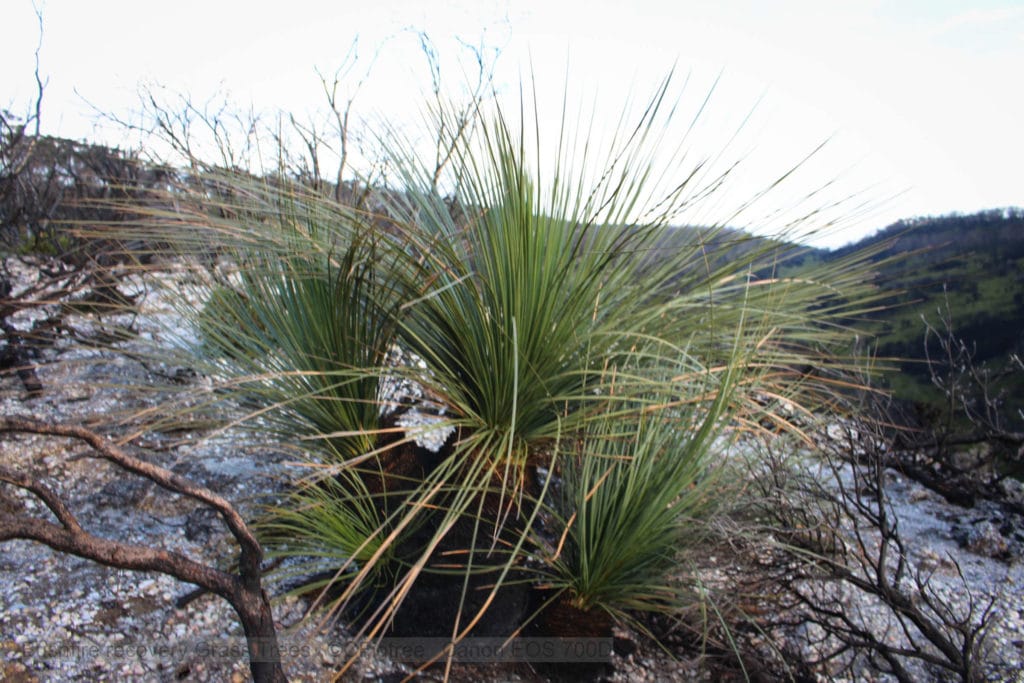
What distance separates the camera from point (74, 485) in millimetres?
2723

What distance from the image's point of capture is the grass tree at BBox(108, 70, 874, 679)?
1.61m

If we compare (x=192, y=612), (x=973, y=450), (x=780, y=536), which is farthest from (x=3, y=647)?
(x=973, y=450)

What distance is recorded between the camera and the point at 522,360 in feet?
5.37

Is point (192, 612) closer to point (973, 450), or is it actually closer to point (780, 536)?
point (780, 536)

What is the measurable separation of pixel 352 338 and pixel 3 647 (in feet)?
3.97

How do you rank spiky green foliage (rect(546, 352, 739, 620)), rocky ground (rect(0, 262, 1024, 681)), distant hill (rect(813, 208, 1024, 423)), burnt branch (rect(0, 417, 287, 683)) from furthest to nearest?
distant hill (rect(813, 208, 1024, 423)) → rocky ground (rect(0, 262, 1024, 681)) → spiky green foliage (rect(546, 352, 739, 620)) → burnt branch (rect(0, 417, 287, 683))

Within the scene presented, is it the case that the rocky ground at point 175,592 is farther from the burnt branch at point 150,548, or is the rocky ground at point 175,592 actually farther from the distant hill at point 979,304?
the distant hill at point 979,304

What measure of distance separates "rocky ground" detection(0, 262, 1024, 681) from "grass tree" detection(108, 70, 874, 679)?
183mm

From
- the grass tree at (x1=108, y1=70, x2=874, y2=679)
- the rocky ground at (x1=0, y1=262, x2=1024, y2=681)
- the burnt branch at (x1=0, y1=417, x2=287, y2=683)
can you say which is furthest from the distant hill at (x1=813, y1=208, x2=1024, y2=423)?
the burnt branch at (x1=0, y1=417, x2=287, y2=683)

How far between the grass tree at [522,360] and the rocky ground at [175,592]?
0.60 ft

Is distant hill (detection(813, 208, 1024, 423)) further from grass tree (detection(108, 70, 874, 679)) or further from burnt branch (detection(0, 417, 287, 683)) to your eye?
burnt branch (detection(0, 417, 287, 683))

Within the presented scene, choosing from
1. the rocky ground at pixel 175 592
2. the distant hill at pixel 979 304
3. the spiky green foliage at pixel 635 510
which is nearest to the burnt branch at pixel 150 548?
the rocky ground at pixel 175 592

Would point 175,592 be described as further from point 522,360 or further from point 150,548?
point 522,360

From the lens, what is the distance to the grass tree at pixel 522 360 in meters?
1.61
